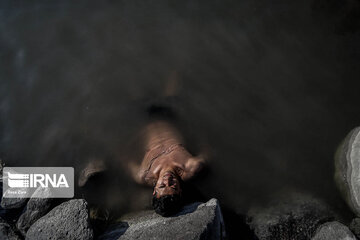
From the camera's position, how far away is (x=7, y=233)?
453 cm

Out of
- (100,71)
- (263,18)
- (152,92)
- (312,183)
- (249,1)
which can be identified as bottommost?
(312,183)

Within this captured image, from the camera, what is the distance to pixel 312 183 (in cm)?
469

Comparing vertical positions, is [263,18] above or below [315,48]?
above

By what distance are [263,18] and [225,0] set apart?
3.26ft

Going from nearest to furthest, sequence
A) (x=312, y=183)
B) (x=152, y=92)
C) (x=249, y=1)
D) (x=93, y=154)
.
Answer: (x=312, y=183) < (x=93, y=154) < (x=152, y=92) < (x=249, y=1)

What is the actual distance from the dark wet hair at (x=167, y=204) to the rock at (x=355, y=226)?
8.15 ft

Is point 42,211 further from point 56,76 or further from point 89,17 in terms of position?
point 89,17

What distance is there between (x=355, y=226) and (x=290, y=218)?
2.84ft

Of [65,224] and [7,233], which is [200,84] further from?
[7,233]

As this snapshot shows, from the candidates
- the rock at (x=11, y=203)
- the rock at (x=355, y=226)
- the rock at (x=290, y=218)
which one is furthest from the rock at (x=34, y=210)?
the rock at (x=355, y=226)

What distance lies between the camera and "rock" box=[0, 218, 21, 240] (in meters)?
4.49

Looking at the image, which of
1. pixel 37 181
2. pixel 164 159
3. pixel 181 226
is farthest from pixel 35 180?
pixel 181 226

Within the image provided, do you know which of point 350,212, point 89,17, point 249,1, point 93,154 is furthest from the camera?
point 89,17

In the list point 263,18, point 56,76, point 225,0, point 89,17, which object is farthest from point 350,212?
point 89,17
